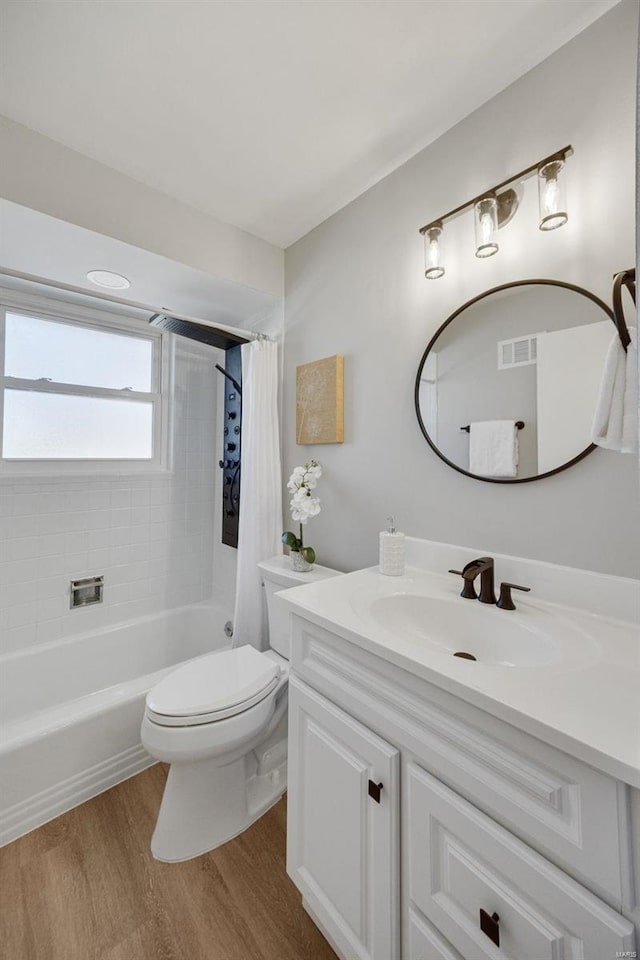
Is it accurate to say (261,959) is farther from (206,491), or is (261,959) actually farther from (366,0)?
(366,0)

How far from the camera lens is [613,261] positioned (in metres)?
0.95

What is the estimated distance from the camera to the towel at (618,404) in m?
→ 0.81

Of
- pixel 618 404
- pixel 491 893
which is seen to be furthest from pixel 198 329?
pixel 491 893

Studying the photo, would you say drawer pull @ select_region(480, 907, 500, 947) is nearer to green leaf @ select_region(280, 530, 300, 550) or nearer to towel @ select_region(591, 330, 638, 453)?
towel @ select_region(591, 330, 638, 453)

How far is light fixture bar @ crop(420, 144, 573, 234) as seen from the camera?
996mm

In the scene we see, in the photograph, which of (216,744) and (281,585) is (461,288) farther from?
(216,744)

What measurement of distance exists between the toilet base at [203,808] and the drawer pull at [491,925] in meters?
0.92

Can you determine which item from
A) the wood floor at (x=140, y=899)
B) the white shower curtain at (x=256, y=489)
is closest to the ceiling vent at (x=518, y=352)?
the white shower curtain at (x=256, y=489)

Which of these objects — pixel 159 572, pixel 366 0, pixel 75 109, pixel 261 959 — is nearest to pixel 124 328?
pixel 75 109

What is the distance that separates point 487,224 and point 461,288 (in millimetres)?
182

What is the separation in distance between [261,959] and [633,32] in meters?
2.51

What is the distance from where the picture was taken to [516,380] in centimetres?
112

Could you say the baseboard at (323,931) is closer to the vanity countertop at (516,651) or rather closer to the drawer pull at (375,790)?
the drawer pull at (375,790)

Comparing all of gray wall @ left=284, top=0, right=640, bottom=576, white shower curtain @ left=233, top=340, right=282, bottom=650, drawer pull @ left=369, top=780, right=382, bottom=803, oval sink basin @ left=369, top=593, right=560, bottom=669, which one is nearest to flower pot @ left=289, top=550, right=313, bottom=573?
gray wall @ left=284, top=0, right=640, bottom=576
